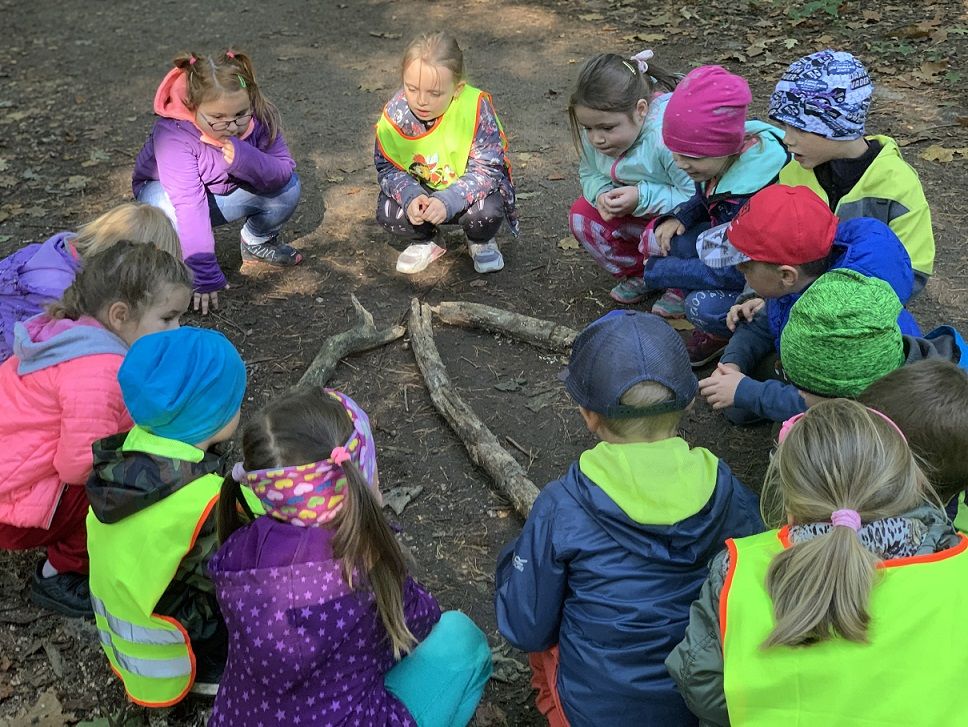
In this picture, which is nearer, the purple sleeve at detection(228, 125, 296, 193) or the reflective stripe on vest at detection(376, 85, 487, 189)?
the purple sleeve at detection(228, 125, 296, 193)

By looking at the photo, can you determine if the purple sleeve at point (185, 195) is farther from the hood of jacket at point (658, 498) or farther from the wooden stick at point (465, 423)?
the hood of jacket at point (658, 498)

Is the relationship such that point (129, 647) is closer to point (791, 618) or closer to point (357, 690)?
point (357, 690)

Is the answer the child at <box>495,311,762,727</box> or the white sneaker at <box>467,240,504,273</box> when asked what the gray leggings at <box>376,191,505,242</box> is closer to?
the white sneaker at <box>467,240,504,273</box>

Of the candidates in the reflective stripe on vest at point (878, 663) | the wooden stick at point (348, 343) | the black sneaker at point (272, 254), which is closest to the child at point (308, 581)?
the reflective stripe on vest at point (878, 663)

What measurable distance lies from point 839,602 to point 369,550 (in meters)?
1.09

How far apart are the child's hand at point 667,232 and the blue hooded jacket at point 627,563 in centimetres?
212

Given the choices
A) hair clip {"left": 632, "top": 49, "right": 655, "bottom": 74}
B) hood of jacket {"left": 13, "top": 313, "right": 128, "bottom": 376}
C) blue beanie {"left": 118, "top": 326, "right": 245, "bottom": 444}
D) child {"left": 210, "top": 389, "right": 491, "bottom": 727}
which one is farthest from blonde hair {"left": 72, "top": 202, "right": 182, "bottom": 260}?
hair clip {"left": 632, "top": 49, "right": 655, "bottom": 74}

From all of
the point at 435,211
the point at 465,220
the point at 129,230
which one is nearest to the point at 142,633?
the point at 129,230

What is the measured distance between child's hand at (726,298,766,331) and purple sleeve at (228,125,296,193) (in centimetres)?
255

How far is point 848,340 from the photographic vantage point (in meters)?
2.79

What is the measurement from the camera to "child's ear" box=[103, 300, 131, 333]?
3184 millimetres

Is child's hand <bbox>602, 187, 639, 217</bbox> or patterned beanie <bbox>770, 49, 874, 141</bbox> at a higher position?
patterned beanie <bbox>770, 49, 874, 141</bbox>

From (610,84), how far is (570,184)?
1777 mm

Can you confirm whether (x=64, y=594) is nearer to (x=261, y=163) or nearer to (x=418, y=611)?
(x=418, y=611)
